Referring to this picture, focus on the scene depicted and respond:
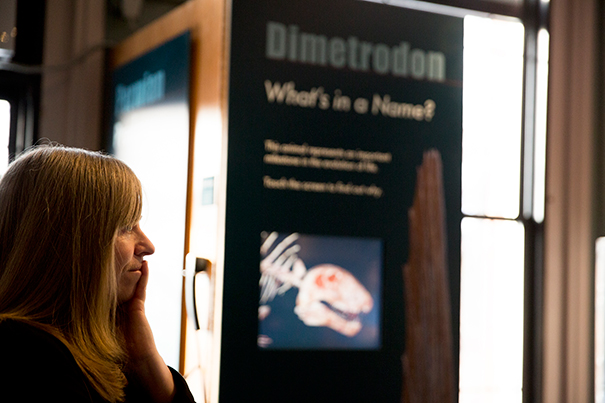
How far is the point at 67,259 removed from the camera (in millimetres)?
1234

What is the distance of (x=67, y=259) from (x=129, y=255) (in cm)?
16

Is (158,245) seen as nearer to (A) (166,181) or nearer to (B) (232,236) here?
(A) (166,181)

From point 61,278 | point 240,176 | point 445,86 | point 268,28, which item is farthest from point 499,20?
point 61,278

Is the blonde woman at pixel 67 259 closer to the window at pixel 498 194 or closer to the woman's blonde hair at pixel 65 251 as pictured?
the woman's blonde hair at pixel 65 251

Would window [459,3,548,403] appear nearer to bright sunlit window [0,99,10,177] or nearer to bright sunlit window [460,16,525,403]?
bright sunlit window [460,16,525,403]

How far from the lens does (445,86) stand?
350 centimetres

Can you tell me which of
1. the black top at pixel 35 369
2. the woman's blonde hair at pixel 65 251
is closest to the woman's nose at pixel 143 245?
the woman's blonde hair at pixel 65 251

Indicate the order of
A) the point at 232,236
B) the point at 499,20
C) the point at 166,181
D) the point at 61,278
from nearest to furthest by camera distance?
1. the point at 61,278
2. the point at 232,236
3. the point at 166,181
4. the point at 499,20

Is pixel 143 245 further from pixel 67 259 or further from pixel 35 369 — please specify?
pixel 35 369

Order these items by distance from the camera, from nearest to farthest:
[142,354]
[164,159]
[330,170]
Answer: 1. [142,354]
2. [330,170]
3. [164,159]

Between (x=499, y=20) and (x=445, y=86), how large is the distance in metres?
1.20

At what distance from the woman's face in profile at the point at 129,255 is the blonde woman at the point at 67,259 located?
18 mm

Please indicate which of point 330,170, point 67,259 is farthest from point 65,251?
point 330,170

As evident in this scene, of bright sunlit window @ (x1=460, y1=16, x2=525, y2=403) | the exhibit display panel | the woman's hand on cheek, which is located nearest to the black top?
the woman's hand on cheek
